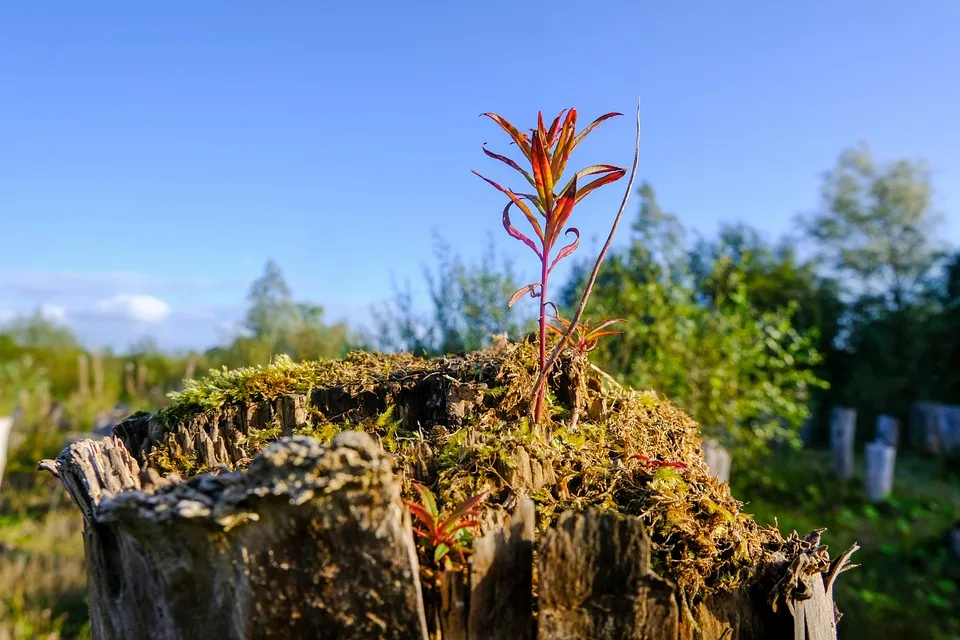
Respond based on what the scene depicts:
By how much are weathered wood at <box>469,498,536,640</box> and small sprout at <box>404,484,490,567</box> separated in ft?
0.29

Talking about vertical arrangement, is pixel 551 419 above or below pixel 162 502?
above

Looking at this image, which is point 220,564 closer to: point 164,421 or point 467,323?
point 164,421

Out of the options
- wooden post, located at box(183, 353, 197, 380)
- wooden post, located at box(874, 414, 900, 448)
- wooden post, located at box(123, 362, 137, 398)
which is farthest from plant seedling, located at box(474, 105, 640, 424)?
wooden post, located at box(874, 414, 900, 448)

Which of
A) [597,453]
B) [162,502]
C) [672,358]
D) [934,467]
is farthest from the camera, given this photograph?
[934,467]

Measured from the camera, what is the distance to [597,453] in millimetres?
1663

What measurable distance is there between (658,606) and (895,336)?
21352 millimetres

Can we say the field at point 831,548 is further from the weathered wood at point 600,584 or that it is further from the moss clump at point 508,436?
the weathered wood at point 600,584

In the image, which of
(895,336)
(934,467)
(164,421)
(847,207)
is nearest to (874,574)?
(934,467)

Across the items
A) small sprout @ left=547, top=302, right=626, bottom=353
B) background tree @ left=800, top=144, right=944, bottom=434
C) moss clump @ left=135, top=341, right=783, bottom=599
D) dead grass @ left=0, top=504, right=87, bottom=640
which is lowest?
dead grass @ left=0, top=504, right=87, bottom=640

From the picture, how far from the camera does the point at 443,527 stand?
1261 millimetres

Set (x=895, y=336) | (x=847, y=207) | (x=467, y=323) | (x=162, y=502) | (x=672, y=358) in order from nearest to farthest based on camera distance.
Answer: (x=162, y=502) < (x=467, y=323) < (x=672, y=358) < (x=895, y=336) < (x=847, y=207)

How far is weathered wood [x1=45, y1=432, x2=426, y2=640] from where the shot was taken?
1.06 meters

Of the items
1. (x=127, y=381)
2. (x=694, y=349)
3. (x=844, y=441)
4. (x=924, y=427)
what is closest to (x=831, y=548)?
(x=694, y=349)

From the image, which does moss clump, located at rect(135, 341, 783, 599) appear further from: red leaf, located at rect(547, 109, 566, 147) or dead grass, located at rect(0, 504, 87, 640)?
dead grass, located at rect(0, 504, 87, 640)
